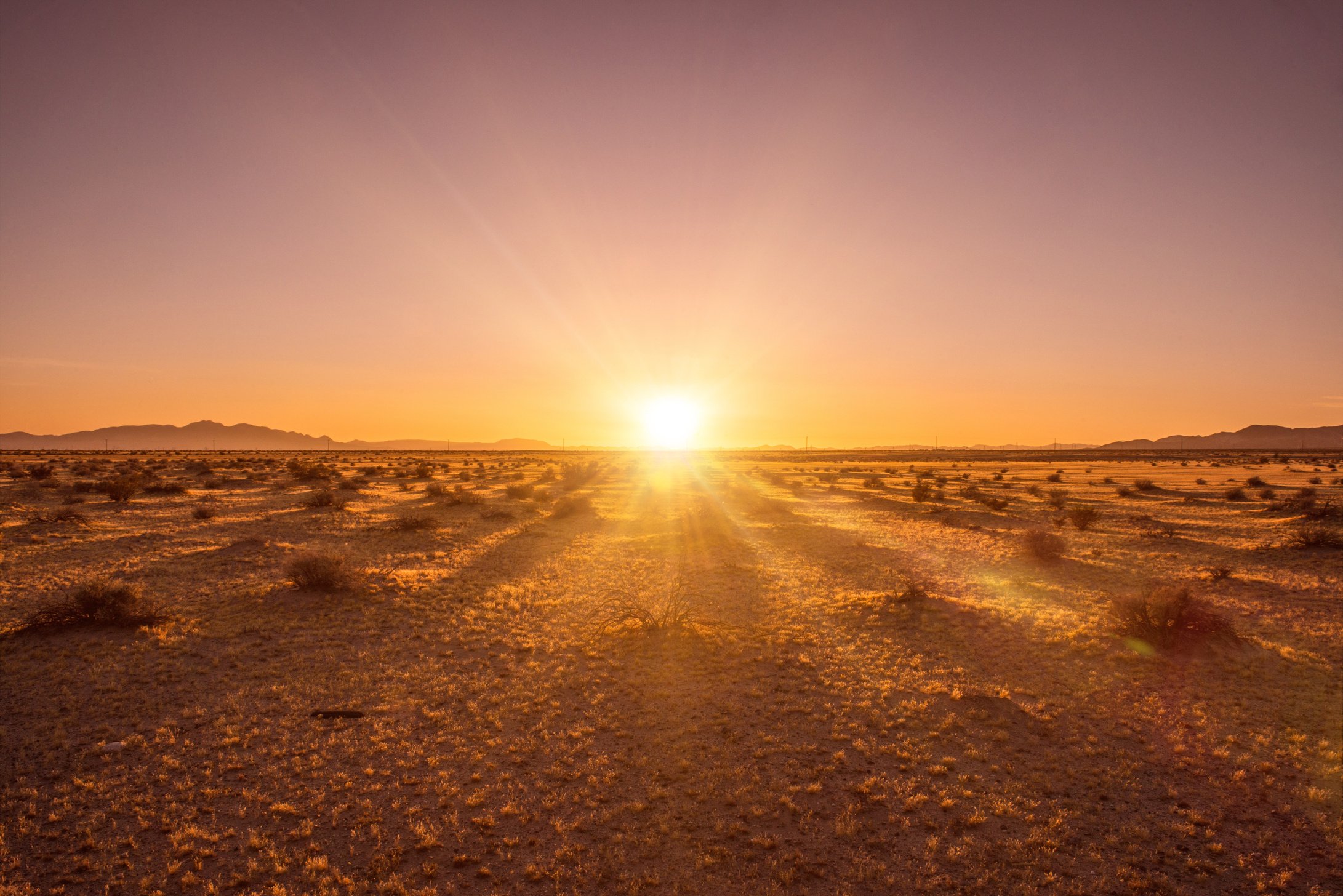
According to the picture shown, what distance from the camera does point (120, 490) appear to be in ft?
98.9

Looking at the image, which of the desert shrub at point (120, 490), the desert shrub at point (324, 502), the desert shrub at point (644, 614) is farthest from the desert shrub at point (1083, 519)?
the desert shrub at point (120, 490)

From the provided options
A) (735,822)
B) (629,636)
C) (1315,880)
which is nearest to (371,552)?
(629,636)

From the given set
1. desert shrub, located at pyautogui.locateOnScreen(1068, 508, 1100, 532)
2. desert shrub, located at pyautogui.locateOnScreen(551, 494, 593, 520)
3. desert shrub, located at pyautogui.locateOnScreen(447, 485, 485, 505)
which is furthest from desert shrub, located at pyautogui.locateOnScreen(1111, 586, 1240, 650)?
desert shrub, located at pyautogui.locateOnScreen(447, 485, 485, 505)

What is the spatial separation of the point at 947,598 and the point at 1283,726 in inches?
258

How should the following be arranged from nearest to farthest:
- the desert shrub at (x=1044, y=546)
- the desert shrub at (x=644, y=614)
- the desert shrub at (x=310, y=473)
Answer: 1. the desert shrub at (x=644, y=614)
2. the desert shrub at (x=1044, y=546)
3. the desert shrub at (x=310, y=473)

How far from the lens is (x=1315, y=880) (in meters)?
5.52

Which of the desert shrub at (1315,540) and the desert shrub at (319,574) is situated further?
the desert shrub at (1315,540)

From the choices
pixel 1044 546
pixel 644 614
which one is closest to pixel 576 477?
pixel 1044 546

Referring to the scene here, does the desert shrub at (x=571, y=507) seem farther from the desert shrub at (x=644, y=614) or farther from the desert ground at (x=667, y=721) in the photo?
the desert shrub at (x=644, y=614)

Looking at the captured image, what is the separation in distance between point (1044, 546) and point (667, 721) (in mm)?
16020

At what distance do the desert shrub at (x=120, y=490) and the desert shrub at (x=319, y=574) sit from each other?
2255 cm

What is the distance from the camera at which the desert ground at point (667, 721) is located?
587 centimetres

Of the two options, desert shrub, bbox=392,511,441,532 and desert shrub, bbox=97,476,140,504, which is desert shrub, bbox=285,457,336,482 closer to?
desert shrub, bbox=97,476,140,504

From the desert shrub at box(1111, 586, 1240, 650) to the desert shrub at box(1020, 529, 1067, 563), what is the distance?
746cm
